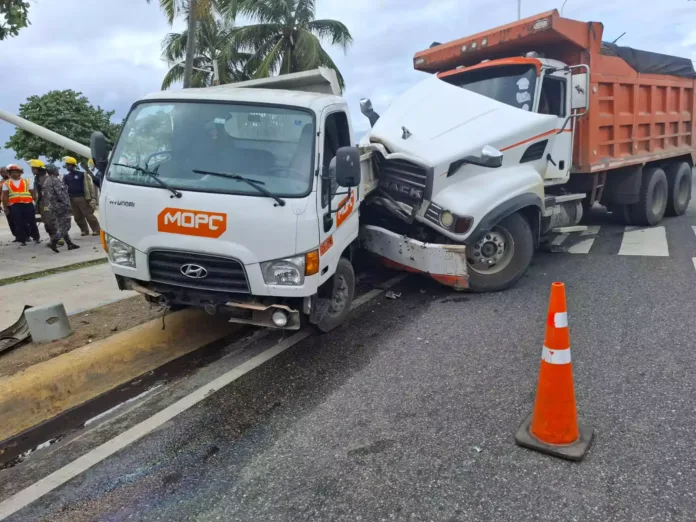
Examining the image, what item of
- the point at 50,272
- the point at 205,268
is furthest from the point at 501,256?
the point at 50,272

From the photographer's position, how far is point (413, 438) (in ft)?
10.3

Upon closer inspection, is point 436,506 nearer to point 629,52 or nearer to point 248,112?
point 248,112

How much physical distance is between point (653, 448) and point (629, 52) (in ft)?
23.0

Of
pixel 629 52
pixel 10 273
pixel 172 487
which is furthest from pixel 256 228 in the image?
pixel 629 52

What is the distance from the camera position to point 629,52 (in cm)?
802

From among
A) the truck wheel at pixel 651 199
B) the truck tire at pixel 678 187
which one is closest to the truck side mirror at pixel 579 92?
the truck wheel at pixel 651 199

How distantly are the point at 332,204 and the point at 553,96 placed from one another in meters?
4.02

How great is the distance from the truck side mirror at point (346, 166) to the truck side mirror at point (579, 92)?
4.02 meters

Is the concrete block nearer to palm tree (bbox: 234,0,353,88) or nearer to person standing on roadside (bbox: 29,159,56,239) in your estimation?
person standing on roadside (bbox: 29,159,56,239)

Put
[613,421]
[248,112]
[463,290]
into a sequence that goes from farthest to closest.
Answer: [463,290], [248,112], [613,421]

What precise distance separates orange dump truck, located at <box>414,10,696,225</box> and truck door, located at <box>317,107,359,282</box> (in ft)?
9.60

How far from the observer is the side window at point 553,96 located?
6.70 m

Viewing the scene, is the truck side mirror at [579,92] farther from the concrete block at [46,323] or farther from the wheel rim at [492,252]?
the concrete block at [46,323]

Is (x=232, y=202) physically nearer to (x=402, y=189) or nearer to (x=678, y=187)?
(x=402, y=189)
